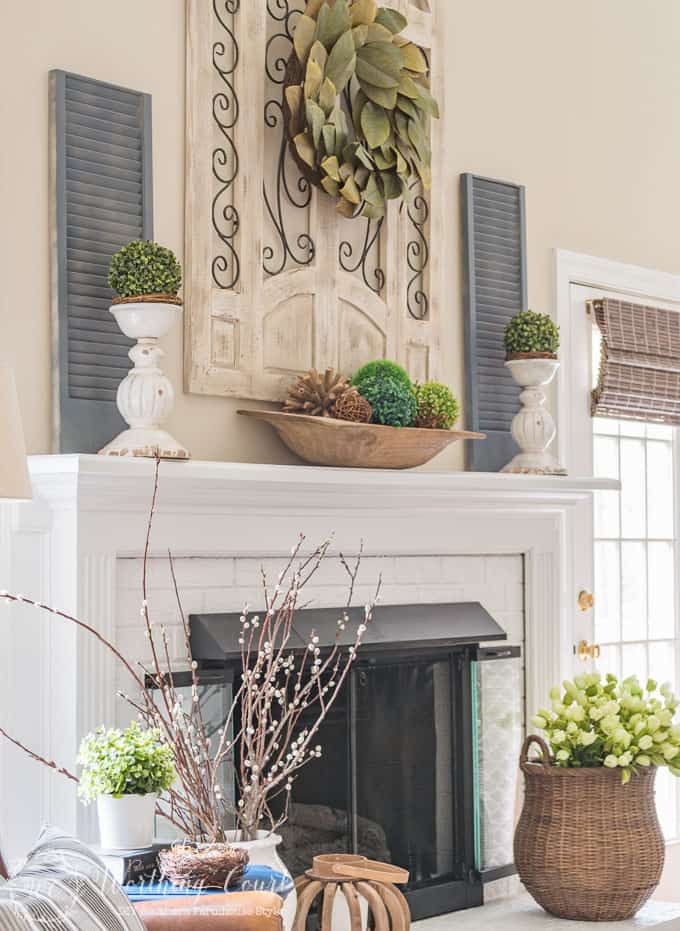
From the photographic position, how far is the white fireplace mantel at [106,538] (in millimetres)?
3000

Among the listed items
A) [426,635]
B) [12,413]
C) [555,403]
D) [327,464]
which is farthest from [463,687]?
[12,413]

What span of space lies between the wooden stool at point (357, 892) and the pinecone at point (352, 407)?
1107mm

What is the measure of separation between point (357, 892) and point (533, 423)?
163 cm

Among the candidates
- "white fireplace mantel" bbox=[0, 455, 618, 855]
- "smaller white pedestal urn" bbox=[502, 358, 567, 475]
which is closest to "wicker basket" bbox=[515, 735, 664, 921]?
"white fireplace mantel" bbox=[0, 455, 618, 855]

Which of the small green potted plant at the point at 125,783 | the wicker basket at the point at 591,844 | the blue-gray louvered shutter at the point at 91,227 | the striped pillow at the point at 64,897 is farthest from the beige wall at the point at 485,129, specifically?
the striped pillow at the point at 64,897

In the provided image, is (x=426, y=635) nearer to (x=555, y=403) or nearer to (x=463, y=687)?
(x=463, y=687)

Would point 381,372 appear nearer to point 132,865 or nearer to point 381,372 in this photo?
point 381,372

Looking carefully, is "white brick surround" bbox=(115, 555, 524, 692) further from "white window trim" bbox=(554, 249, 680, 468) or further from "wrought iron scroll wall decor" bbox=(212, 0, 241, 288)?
"wrought iron scroll wall decor" bbox=(212, 0, 241, 288)

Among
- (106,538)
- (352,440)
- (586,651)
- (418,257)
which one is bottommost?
(586,651)

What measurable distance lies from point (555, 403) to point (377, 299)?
870 mm

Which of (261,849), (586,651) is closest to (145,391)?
(261,849)

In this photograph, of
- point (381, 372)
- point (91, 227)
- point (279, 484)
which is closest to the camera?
point (91, 227)

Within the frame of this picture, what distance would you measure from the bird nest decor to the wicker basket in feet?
4.38

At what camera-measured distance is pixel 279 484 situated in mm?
3359
